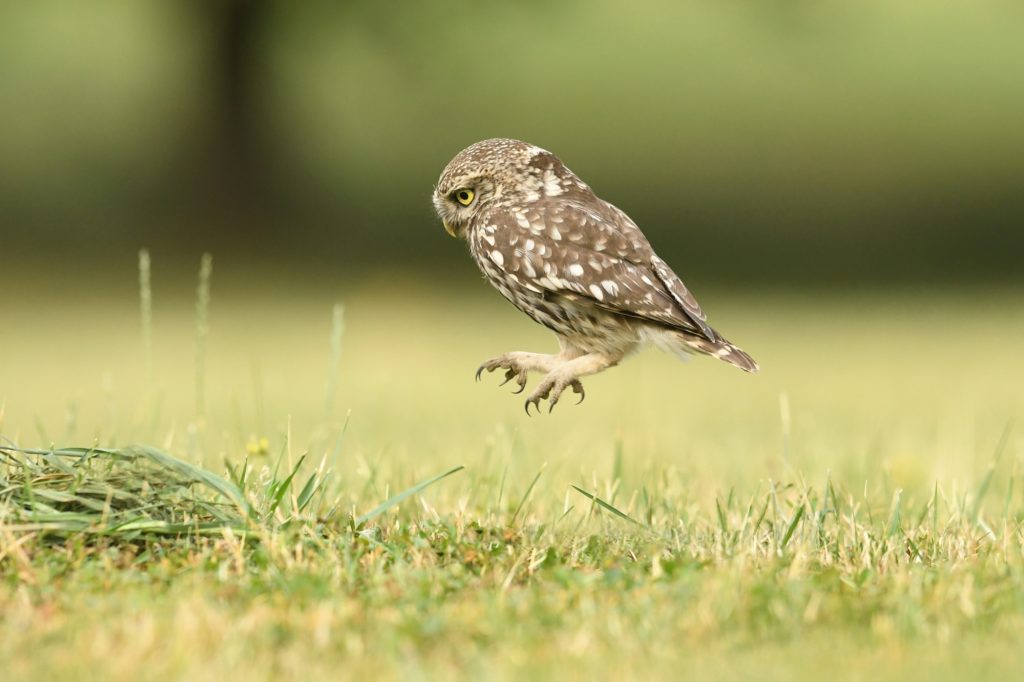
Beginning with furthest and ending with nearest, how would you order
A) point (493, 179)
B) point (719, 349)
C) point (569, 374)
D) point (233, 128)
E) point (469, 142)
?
point (233, 128), point (469, 142), point (493, 179), point (569, 374), point (719, 349)

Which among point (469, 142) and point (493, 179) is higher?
point (493, 179)

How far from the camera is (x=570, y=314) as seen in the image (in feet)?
16.1

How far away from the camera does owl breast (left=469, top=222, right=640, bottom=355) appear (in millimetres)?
4863

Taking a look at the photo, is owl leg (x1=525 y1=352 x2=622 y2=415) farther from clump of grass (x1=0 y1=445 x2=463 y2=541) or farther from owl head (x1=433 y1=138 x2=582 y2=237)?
clump of grass (x1=0 y1=445 x2=463 y2=541)

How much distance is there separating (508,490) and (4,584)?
7.81ft

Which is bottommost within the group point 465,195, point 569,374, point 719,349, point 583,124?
point 583,124

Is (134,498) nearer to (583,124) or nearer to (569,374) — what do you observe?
(569,374)

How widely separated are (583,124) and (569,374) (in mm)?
16304

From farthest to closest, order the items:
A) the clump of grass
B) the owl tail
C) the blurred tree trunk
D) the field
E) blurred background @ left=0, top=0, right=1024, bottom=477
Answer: the blurred tree trunk < blurred background @ left=0, top=0, right=1024, bottom=477 < the owl tail < the clump of grass < the field

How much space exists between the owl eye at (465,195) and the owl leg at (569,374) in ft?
2.68

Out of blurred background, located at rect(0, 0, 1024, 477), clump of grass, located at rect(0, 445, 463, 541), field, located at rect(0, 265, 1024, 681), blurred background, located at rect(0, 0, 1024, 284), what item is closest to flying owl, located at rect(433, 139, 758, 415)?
field, located at rect(0, 265, 1024, 681)

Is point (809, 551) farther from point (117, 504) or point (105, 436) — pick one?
point (105, 436)

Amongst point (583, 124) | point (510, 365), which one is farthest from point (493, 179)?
point (583, 124)

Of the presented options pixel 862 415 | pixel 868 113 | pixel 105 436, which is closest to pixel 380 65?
pixel 868 113
